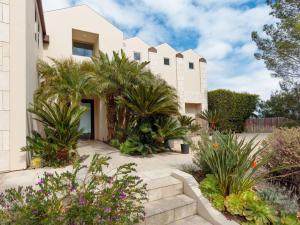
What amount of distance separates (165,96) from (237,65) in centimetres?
1000

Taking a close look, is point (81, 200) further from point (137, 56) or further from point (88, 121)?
point (137, 56)

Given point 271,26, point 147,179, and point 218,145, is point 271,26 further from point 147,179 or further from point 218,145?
point 147,179

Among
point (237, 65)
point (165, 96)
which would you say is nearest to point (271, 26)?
point (237, 65)

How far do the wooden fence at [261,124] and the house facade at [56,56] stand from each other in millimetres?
4712

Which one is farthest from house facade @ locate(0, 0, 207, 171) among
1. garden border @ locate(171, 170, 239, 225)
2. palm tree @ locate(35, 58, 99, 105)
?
garden border @ locate(171, 170, 239, 225)

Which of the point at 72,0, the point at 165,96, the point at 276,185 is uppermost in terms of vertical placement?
the point at 72,0

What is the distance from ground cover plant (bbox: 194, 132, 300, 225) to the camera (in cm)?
337

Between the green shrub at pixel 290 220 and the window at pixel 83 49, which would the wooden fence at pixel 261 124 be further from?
the green shrub at pixel 290 220

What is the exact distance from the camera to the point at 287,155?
4.21 m

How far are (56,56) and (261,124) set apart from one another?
59.5 feet

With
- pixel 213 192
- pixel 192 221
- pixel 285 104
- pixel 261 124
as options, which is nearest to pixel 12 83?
pixel 192 221

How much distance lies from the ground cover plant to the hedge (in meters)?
14.4

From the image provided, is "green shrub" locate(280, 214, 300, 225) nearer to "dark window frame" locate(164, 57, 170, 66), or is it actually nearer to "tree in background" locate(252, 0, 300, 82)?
"tree in background" locate(252, 0, 300, 82)

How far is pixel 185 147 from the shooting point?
28.3ft
